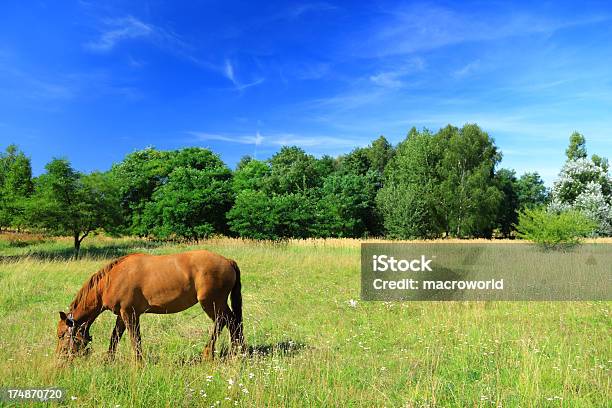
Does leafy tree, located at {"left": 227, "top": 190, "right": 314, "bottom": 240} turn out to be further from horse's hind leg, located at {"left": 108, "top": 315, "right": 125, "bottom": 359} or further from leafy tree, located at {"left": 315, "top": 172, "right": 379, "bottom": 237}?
horse's hind leg, located at {"left": 108, "top": 315, "right": 125, "bottom": 359}

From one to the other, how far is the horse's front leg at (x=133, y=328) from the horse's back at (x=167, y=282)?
13cm

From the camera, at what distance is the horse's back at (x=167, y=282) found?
5.79m

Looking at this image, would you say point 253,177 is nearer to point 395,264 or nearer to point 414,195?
point 414,195

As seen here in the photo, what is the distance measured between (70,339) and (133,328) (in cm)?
83

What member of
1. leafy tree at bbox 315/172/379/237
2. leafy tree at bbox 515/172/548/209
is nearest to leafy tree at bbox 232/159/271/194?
leafy tree at bbox 315/172/379/237

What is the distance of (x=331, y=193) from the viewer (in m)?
45.5

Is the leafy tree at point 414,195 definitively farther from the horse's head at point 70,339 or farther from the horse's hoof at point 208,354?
the horse's head at point 70,339

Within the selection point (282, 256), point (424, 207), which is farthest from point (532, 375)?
point (424, 207)

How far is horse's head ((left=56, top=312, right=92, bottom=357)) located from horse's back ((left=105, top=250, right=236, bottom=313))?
21.3 inches

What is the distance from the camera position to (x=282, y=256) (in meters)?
19.8

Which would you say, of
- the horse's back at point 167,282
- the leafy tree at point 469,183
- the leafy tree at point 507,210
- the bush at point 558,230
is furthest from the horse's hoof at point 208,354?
the leafy tree at point 507,210

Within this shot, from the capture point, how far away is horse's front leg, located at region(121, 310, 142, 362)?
561 centimetres

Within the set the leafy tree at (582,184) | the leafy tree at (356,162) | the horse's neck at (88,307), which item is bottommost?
the horse's neck at (88,307)

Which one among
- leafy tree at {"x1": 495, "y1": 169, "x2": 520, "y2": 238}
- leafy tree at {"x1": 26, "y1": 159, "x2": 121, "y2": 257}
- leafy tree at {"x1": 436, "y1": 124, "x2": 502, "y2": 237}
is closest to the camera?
leafy tree at {"x1": 26, "y1": 159, "x2": 121, "y2": 257}
